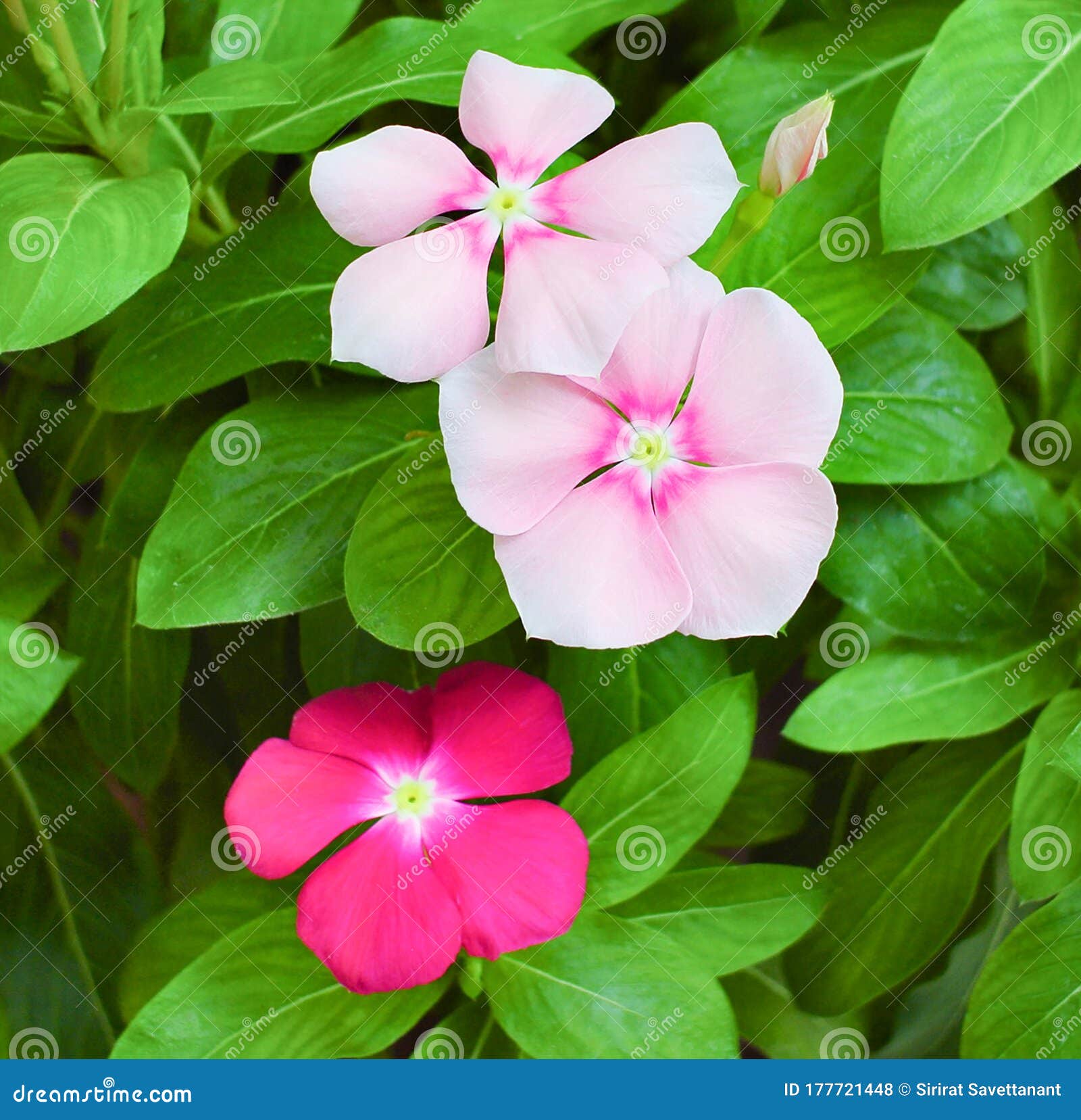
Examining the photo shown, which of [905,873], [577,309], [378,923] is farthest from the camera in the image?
[905,873]

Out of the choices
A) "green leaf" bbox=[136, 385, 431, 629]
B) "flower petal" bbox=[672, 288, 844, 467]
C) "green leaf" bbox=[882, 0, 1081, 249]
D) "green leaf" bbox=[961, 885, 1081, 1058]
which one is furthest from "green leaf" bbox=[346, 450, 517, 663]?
"green leaf" bbox=[961, 885, 1081, 1058]

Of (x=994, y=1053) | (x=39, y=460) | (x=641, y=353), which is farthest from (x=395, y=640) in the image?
(x=994, y=1053)

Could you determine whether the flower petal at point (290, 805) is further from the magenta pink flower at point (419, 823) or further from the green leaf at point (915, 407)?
the green leaf at point (915, 407)

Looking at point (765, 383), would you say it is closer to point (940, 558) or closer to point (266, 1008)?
point (940, 558)

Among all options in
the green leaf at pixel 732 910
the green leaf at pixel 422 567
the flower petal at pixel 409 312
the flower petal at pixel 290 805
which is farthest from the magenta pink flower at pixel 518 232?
the green leaf at pixel 732 910

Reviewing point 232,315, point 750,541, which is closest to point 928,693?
point 750,541

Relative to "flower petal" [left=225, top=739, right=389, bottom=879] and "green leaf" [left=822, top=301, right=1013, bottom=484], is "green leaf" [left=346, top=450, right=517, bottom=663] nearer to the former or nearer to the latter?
"flower petal" [left=225, top=739, right=389, bottom=879]
